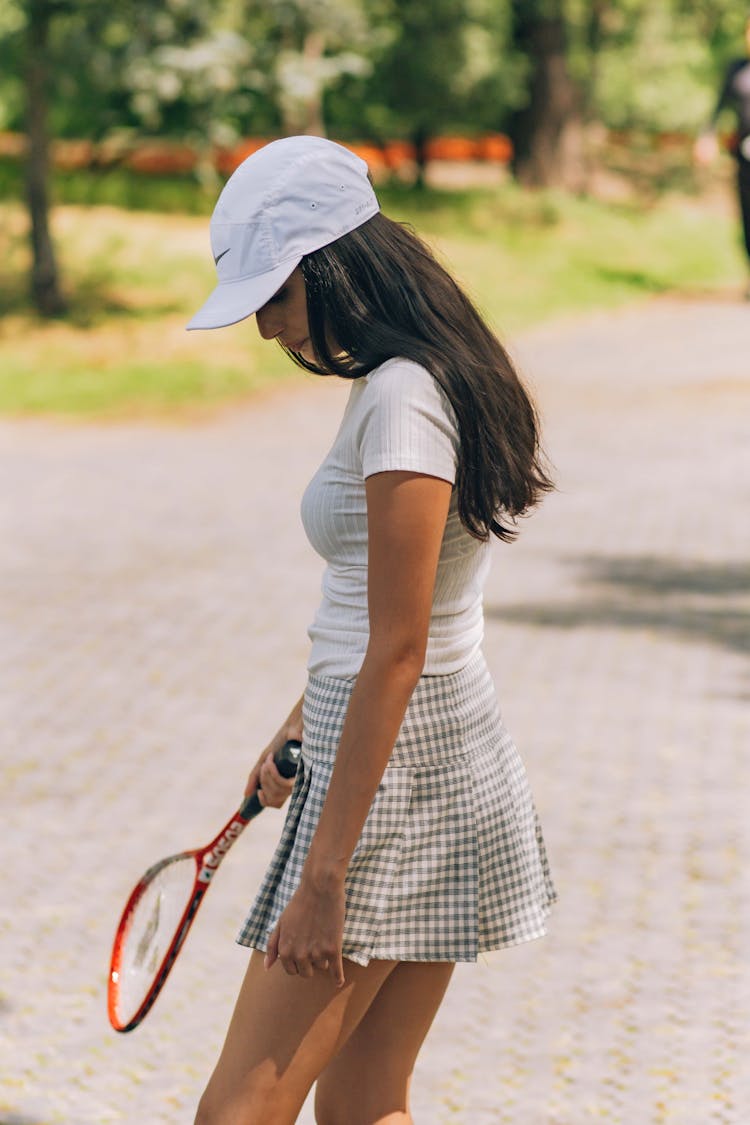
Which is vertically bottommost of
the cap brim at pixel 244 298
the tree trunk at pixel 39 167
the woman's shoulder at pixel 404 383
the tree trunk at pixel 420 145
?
the tree trunk at pixel 420 145

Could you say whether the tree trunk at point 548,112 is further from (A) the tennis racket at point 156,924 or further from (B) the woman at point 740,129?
(A) the tennis racket at point 156,924

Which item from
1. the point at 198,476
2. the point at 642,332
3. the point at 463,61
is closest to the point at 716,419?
the point at 198,476

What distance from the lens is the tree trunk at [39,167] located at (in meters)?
17.6

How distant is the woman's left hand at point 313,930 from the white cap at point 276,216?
789mm

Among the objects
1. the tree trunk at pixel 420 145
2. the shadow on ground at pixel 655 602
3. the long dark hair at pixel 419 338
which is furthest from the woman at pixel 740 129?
the tree trunk at pixel 420 145

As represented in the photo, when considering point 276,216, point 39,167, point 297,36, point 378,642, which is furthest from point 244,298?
point 297,36

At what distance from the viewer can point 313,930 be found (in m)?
2.33

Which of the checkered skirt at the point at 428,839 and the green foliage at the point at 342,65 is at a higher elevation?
the checkered skirt at the point at 428,839

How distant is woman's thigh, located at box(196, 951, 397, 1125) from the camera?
2.41 metres

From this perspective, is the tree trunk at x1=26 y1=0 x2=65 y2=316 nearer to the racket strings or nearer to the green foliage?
the green foliage

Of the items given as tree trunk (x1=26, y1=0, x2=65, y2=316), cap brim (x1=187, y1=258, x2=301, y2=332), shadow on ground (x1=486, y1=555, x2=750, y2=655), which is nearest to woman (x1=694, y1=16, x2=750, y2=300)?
shadow on ground (x1=486, y1=555, x2=750, y2=655)

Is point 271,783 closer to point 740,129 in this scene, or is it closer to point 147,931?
point 147,931

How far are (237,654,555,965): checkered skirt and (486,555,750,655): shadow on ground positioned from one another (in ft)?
17.0

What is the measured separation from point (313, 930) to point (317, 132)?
2323 cm
